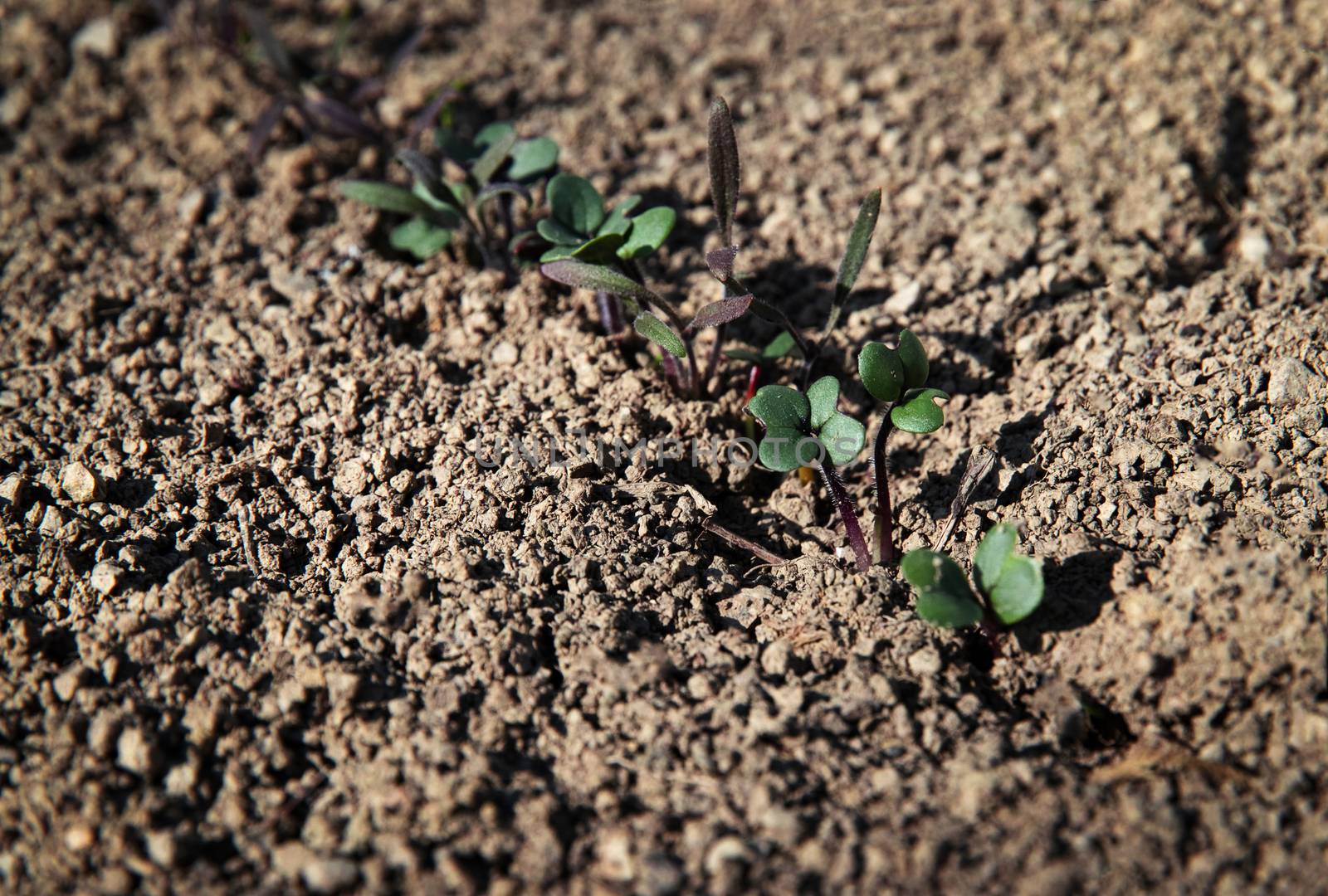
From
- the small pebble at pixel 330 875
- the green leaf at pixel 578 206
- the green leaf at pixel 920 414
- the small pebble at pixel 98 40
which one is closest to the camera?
the small pebble at pixel 330 875

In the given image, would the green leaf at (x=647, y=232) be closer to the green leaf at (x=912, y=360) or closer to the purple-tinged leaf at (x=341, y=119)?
the green leaf at (x=912, y=360)

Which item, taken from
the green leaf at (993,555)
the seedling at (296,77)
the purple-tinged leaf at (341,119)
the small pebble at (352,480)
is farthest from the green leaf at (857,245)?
the purple-tinged leaf at (341,119)

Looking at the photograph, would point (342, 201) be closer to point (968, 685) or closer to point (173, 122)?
point (173, 122)

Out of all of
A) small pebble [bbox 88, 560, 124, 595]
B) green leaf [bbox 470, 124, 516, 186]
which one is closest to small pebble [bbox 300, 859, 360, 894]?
small pebble [bbox 88, 560, 124, 595]

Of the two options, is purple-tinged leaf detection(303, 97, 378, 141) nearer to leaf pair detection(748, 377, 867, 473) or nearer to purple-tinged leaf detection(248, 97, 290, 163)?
purple-tinged leaf detection(248, 97, 290, 163)

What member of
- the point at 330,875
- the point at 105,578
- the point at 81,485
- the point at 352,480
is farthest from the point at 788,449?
the point at 81,485
